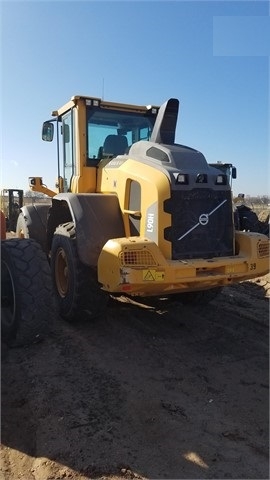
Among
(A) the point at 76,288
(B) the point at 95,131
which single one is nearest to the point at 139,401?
(A) the point at 76,288

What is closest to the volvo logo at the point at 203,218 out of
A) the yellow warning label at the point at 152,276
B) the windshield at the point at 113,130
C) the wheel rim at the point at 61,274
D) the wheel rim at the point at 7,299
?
the yellow warning label at the point at 152,276

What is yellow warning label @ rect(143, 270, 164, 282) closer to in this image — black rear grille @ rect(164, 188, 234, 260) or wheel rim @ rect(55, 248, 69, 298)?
black rear grille @ rect(164, 188, 234, 260)

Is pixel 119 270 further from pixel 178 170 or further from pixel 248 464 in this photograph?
pixel 248 464

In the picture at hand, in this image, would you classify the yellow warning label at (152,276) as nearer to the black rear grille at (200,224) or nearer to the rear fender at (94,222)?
the black rear grille at (200,224)

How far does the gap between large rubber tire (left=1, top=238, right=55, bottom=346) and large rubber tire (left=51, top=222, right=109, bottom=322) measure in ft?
1.57

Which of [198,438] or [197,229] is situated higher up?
[197,229]

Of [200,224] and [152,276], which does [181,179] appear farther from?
[152,276]

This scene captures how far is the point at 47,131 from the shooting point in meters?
6.98

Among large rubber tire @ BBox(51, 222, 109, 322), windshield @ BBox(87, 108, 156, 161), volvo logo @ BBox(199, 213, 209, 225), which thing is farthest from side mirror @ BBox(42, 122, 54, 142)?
volvo logo @ BBox(199, 213, 209, 225)

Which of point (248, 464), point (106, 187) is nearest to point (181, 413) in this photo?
point (248, 464)

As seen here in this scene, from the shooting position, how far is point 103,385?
3.92m

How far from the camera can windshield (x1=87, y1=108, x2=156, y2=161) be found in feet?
20.2

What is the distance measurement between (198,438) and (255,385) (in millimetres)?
1055

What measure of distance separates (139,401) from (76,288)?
178 centimetres
